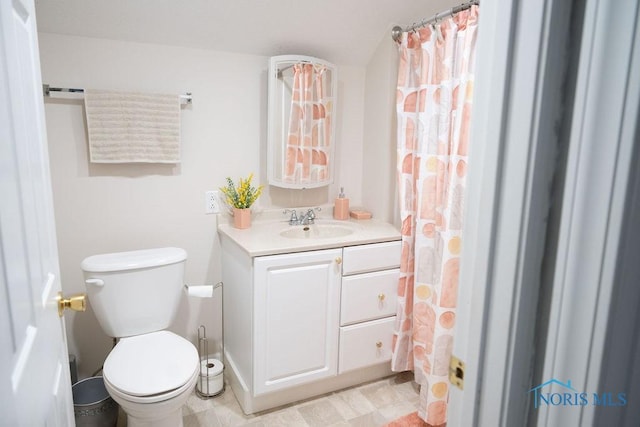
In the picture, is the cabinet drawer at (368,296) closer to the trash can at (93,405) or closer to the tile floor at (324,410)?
the tile floor at (324,410)

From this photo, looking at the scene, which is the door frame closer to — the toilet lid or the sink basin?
the toilet lid

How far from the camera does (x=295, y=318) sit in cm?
209

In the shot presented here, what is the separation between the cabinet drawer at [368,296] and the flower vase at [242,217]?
2.11ft

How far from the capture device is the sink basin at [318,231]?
2465 millimetres

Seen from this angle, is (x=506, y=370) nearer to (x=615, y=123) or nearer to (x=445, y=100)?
(x=615, y=123)

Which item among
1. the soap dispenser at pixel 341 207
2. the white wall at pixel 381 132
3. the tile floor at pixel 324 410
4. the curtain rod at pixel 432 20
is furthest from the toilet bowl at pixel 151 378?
the curtain rod at pixel 432 20

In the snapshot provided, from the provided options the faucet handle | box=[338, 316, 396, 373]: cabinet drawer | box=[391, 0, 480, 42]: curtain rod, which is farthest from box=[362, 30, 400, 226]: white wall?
box=[338, 316, 396, 373]: cabinet drawer

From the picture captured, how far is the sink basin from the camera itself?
2.46 m

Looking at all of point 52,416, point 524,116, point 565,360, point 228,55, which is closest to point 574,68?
point 524,116

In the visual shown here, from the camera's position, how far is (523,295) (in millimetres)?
667

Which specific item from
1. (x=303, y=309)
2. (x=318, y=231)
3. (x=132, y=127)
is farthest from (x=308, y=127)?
(x=303, y=309)

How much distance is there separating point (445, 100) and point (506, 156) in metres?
1.46

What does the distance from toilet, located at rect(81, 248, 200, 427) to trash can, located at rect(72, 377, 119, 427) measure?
0.17 meters

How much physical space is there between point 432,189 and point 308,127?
83 centimetres
